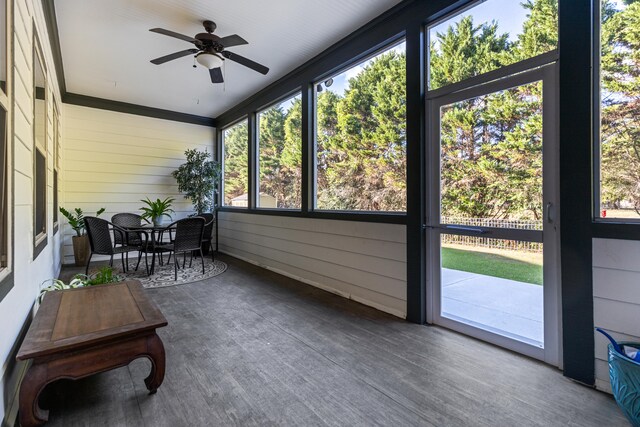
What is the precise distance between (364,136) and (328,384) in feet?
8.23

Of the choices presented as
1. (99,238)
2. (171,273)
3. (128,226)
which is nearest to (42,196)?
(99,238)

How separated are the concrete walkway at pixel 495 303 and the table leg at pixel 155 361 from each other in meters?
2.19

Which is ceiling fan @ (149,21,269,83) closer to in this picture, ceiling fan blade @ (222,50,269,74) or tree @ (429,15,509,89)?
ceiling fan blade @ (222,50,269,74)

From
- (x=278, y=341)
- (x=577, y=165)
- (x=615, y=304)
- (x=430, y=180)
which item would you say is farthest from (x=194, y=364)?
(x=577, y=165)

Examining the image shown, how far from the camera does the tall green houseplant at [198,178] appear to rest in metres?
5.98

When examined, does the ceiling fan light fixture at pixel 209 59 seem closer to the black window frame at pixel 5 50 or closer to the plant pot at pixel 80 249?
the black window frame at pixel 5 50

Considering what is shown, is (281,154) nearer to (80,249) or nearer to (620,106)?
(80,249)

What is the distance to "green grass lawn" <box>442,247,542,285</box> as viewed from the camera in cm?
222

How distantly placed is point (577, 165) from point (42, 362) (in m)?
3.08

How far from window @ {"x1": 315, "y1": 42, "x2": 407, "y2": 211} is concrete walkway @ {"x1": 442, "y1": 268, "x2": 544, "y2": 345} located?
86 cm

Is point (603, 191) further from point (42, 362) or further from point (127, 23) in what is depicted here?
point (127, 23)

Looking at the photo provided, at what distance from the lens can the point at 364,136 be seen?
138 inches

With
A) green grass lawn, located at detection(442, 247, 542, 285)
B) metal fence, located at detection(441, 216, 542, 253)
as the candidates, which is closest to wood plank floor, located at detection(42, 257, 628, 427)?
green grass lawn, located at detection(442, 247, 542, 285)

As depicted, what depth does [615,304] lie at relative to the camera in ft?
5.93
